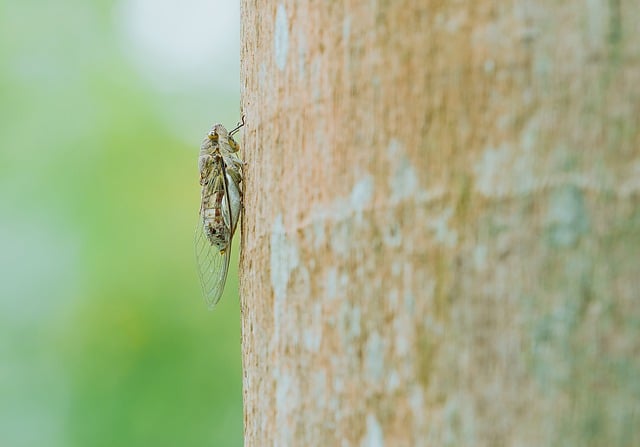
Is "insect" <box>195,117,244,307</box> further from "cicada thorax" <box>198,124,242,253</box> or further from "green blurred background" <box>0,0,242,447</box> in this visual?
"green blurred background" <box>0,0,242,447</box>

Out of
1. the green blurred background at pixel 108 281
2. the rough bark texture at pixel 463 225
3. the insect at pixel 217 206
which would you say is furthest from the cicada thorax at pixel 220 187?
the green blurred background at pixel 108 281

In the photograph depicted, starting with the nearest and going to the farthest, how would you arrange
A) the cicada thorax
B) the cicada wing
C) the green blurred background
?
the cicada thorax
the cicada wing
the green blurred background

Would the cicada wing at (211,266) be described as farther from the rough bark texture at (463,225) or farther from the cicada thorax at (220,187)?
the rough bark texture at (463,225)

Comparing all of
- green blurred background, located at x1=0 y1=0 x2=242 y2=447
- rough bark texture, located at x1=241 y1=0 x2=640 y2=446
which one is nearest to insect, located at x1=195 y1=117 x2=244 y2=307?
rough bark texture, located at x1=241 y1=0 x2=640 y2=446

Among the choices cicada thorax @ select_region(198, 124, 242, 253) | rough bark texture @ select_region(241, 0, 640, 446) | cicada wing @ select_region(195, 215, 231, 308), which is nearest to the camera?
rough bark texture @ select_region(241, 0, 640, 446)

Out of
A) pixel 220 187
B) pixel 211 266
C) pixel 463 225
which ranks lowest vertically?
pixel 463 225

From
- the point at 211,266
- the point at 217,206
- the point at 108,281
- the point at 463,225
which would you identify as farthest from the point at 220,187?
the point at 108,281

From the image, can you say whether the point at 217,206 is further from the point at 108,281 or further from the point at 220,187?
the point at 108,281
